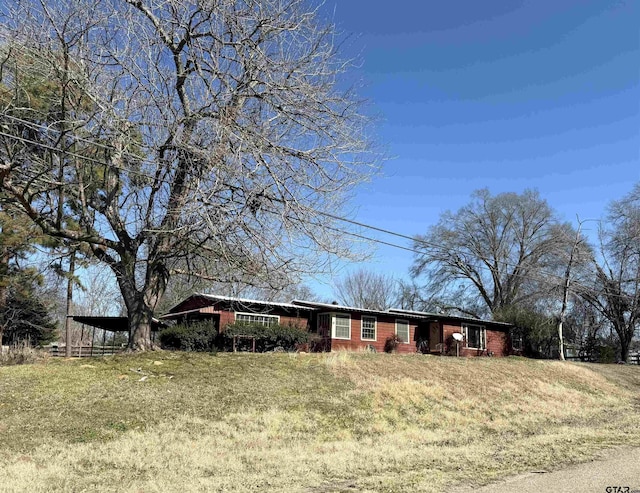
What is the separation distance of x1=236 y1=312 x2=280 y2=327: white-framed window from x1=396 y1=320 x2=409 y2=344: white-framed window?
7.66 metres

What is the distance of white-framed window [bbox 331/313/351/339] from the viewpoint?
2578cm

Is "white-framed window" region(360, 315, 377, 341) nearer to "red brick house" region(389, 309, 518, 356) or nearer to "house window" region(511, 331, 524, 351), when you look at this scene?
"red brick house" region(389, 309, 518, 356)

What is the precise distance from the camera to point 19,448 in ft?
28.2

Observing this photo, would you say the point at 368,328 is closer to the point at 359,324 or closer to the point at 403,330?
the point at 359,324

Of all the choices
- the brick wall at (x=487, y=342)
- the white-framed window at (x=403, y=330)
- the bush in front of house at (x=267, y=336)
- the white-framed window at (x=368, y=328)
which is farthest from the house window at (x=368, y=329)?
the brick wall at (x=487, y=342)

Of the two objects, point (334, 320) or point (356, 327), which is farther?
point (356, 327)

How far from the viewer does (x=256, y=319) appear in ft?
78.7

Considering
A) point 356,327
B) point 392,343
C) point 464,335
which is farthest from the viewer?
point 464,335

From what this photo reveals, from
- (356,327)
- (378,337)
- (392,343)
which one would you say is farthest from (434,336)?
(356,327)

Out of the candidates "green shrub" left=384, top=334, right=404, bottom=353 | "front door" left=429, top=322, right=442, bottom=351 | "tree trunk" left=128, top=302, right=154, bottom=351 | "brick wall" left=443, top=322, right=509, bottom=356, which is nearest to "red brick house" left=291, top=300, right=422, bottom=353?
"green shrub" left=384, top=334, right=404, bottom=353

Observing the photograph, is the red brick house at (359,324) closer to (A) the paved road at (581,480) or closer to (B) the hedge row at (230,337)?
(B) the hedge row at (230,337)

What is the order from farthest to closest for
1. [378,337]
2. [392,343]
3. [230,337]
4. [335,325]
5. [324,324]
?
[392,343]
[378,337]
[324,324]
[335,325]
[230,337]

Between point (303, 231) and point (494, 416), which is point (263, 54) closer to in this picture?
point (303, 231)

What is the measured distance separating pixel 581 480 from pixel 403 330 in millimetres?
22417
